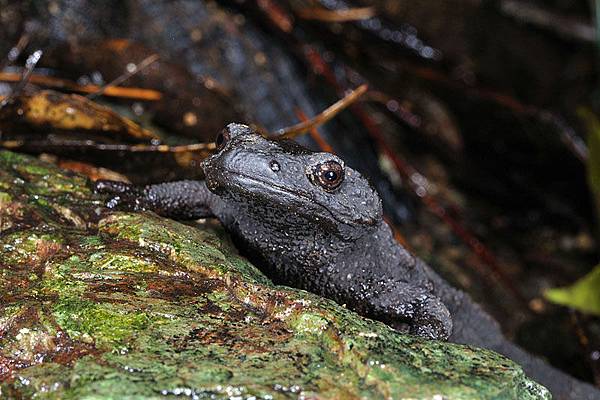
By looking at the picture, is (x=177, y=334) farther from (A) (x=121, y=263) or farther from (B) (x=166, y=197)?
(B) (x=166, y=197)

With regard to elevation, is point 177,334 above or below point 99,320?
above

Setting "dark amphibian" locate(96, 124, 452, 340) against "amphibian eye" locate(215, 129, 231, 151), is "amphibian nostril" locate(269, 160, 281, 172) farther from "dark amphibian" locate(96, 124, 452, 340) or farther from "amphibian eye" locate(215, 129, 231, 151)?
"amphibian eye" locate(215, 129, 231, 151)

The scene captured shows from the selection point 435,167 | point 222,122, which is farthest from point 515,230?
point 222,122

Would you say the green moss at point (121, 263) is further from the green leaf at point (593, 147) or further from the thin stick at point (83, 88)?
the green leaf at point (593, 147)

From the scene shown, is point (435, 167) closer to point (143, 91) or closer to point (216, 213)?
point (143, 91)

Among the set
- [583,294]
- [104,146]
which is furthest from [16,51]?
[583,294]

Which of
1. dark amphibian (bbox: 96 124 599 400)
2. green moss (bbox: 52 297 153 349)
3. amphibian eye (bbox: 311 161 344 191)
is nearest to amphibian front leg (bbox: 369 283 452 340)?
dark amphibian (bbox: 96 124 599 400)

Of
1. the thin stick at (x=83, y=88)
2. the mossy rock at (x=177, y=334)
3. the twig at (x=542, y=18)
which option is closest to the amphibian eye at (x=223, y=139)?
the mossy rock at (x=177, y=334)
